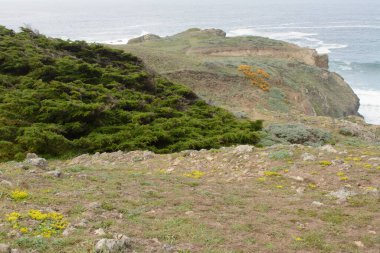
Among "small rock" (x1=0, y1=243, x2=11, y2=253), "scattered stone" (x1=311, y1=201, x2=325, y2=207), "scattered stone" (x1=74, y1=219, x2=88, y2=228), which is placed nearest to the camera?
"small rock" (x1=0, y1=243, x2=11, y2=253)

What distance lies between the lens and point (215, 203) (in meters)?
7.81

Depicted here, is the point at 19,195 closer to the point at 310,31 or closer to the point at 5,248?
the point at 5,248

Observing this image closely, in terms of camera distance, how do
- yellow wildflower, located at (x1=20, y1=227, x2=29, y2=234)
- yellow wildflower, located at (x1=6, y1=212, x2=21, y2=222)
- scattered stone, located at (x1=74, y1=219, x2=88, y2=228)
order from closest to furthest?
yellow wildflower, located at (x1=20, y1=227, x2=29, y2=234), yellow wildflower, located at (x1=6, y1=212, x2=21, y2=222), scattered stone, located at (x1=74, y1=219, x2=88, y2=228)

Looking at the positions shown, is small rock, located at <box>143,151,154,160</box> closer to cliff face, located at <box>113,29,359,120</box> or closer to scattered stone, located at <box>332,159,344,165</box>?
scattered stone, located at <box>332,159,344,165</box>

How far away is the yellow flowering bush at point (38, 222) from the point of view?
18.2 feet

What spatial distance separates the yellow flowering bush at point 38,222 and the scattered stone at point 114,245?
0.87 meters

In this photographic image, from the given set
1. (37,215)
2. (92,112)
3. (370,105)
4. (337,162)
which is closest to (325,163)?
(337,162)

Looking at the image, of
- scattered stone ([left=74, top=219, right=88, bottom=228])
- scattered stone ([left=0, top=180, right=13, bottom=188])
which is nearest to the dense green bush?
scattered stone ([left=0, top=180, right=13, bottom=188])

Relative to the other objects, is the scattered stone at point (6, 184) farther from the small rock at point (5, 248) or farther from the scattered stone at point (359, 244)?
the scattered stone at point (359, 244)

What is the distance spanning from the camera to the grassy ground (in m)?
5.94

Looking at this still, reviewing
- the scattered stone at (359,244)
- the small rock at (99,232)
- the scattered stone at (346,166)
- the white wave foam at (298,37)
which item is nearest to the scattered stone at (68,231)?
the small rock at (99,232)

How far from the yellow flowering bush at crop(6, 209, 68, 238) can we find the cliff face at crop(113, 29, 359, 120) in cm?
1822

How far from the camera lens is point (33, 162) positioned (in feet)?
30.7

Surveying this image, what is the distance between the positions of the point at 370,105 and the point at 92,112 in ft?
134
